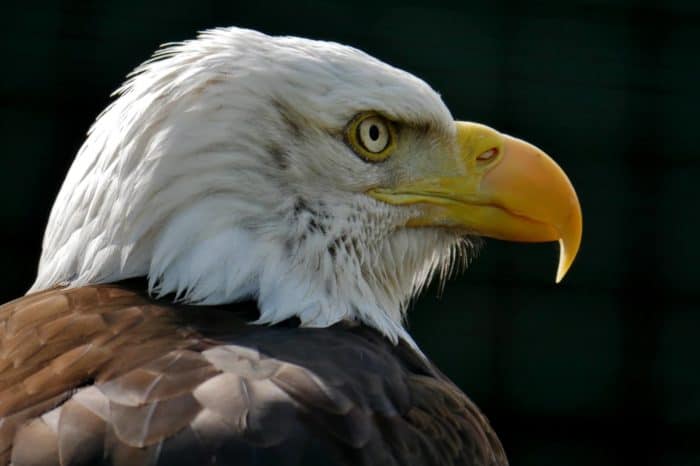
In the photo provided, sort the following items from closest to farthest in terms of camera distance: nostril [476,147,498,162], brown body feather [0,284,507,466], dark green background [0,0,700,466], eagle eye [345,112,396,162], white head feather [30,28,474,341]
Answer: brown body feather [0,284,507,466] < white head feather [30,28,474,341] < eagle eye [345,112,396,162] < nostril [476,147,498,162] < dark green background [0,0,700,466]

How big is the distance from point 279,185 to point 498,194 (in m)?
0.41

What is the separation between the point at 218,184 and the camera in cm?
210

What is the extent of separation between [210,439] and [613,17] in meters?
2.88

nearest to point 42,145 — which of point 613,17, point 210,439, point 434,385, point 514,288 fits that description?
point 514,288

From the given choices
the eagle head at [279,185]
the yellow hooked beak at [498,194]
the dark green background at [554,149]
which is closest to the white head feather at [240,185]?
the eagle head at [279,185]

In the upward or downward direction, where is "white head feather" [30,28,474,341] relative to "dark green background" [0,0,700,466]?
upward

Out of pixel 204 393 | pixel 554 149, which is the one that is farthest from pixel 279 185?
pixel 554 149

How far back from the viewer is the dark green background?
379 cm

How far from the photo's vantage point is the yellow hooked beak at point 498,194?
230 centimetres

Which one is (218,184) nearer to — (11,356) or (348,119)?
(348,119)

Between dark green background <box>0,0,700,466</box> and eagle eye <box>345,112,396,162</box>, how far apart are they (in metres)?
1.60

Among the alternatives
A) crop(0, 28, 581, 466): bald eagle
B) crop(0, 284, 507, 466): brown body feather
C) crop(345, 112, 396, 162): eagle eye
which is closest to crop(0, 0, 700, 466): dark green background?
crop(0, 28, 581, 466): bald eagle

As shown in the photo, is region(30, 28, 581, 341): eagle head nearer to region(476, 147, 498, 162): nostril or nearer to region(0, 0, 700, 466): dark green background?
region(476, 147, 498, 162): nostril

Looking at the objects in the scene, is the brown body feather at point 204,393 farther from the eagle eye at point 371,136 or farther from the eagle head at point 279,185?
the eagle eye at point 371,136
